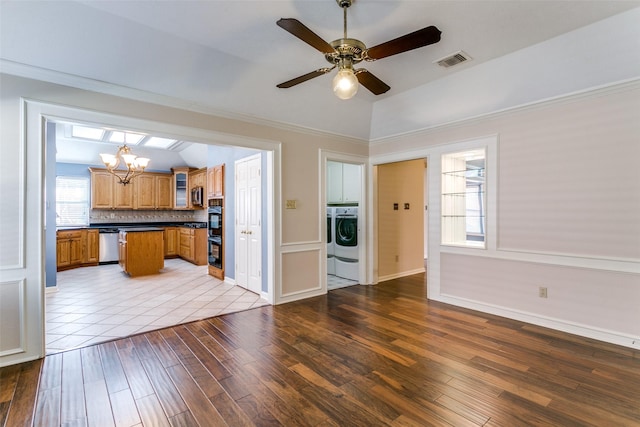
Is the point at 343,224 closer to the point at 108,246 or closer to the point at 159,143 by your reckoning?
the point at 159,143

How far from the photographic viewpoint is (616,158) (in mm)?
2906

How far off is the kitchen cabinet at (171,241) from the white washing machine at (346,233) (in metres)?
5.26

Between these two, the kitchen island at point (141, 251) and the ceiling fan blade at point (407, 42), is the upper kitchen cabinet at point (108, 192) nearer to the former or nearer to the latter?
the kitchen island at point (141, 251)

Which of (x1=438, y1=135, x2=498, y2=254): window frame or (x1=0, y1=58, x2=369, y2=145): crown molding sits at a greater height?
(x1=0, y1=58, x2=369, y2=145): crown molding

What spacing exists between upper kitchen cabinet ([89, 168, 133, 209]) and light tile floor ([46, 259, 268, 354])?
2.12 meters

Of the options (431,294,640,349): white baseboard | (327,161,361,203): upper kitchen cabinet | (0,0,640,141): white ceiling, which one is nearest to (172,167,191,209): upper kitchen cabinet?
(327,161,361,203): upper kitchen cabinet

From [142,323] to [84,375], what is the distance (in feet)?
3.71

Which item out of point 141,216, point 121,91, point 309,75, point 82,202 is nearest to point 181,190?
point 141,216

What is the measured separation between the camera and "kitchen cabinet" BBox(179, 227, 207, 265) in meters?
7.40

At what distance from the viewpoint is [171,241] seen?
859 cm

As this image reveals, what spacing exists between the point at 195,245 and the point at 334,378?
6.19 m

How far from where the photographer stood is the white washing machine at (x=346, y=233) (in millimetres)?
5387

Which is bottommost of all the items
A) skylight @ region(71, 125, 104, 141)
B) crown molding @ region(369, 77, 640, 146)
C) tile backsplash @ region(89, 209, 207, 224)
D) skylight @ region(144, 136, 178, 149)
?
tile backsplash @ region(89, 209, 207, 224)

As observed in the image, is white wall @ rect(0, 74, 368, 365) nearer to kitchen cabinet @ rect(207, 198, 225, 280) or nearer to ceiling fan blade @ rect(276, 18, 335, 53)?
→ ceiling fan blade @ rect(276, 18, 335, 53)
